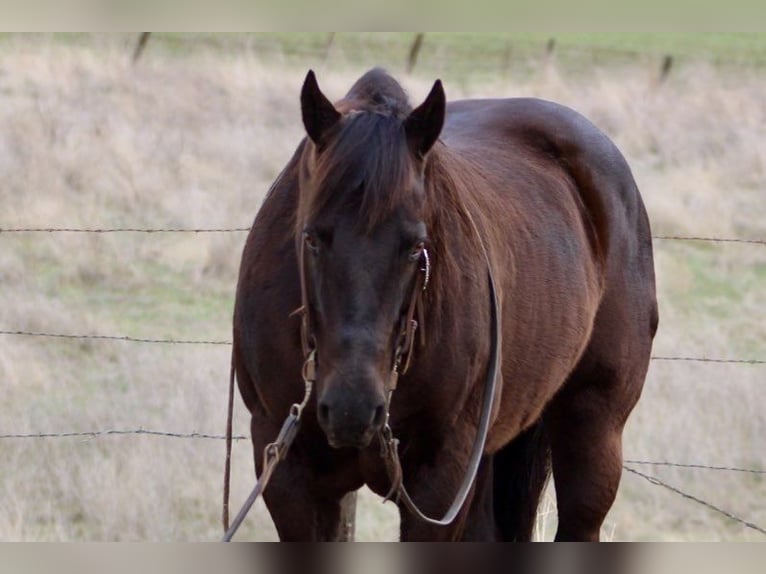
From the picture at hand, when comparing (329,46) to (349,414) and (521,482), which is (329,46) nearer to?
(521,482)

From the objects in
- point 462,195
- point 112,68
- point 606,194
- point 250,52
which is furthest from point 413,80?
point 462,195

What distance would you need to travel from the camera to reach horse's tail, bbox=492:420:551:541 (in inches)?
192

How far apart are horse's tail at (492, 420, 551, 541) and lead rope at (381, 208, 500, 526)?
1.38 meters

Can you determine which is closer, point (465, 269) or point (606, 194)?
point (465, 269)

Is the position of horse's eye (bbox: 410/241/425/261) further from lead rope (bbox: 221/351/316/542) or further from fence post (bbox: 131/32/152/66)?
fence post (bbox: 131/32/152/66)

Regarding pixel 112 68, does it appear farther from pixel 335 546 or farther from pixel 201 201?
pixel 335 546

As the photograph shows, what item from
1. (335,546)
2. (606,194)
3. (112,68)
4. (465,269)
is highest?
(112,68)

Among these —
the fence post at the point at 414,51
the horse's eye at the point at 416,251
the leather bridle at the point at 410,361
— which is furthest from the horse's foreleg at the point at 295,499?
the fence post at the point at 414,51

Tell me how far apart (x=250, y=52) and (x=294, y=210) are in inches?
515

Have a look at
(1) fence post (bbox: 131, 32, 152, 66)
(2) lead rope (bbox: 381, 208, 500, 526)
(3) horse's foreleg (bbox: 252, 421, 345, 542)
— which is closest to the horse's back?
(2) lead rope (bbox: 381, 208, 500, 526)

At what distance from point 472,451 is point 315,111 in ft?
3.54

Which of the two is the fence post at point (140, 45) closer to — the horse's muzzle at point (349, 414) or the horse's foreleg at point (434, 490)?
the horse's foreleg at point (434, 490)

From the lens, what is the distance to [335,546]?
130 inches

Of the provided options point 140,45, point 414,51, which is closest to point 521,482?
point 140,45
